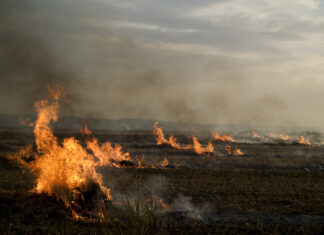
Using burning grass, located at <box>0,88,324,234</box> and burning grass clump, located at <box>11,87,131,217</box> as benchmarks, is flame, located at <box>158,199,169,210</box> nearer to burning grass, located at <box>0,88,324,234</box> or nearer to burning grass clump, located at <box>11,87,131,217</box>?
burning grass, located at <box>0,88,324,234</box>

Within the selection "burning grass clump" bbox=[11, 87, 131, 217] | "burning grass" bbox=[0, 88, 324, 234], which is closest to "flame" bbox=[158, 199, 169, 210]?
"burning grass" bbox=[0, 88, 324, 234]

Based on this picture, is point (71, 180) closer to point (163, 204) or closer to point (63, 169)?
point (63, 169)

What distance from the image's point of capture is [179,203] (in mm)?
17844

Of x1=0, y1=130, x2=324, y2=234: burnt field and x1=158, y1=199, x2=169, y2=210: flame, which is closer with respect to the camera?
x1=0, y1=130, x2=324, y2=234: burnt field

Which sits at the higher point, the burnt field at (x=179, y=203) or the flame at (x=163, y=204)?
the burnt field at (x=179, y=203)

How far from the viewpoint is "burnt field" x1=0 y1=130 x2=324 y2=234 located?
12000 millimetres

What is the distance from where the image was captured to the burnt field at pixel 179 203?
12.0m

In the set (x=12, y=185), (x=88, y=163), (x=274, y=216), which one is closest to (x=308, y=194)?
(x=274, y=216)

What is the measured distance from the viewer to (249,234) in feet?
40.5

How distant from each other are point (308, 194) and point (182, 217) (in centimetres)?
1111

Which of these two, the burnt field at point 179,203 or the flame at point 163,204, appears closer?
the burnt field at point 179,203

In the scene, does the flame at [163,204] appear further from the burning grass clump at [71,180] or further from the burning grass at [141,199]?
the burning grass clump at [71,180]

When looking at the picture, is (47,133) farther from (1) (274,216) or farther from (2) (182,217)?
(1) (274,216)

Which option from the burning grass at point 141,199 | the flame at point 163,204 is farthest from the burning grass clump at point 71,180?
the flame at point 163,204
